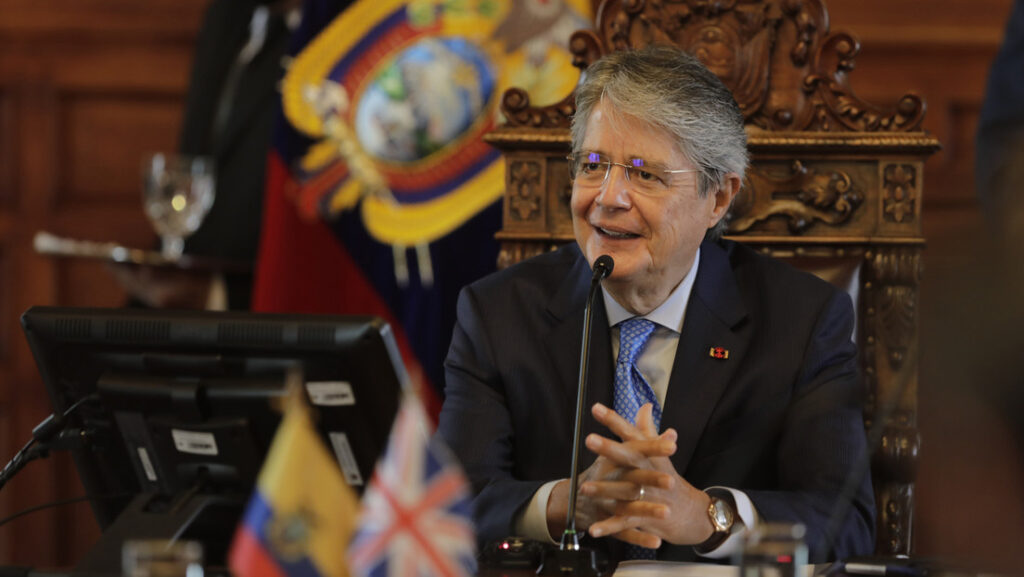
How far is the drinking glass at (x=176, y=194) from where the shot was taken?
3.18 metres

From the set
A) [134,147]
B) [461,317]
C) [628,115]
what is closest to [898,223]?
[628,115]

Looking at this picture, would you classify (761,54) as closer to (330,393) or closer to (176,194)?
(330,393)

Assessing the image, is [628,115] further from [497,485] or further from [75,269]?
[75,269]

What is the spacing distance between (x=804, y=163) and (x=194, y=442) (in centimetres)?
126

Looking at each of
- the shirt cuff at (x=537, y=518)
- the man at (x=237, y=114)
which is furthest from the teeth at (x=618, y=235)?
the man at (x=237, y=114)

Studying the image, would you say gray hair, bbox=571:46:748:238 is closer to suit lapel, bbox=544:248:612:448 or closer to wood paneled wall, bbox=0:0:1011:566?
suit lapel, bbox=544:248:612:448

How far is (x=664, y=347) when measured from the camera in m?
2.00

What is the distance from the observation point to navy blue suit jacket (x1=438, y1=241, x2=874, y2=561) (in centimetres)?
185

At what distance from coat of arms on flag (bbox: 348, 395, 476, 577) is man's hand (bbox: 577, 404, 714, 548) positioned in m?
0.49

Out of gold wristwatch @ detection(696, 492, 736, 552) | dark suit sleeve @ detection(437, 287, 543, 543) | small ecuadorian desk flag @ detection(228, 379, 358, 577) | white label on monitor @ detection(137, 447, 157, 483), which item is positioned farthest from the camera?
dark suit sleeve @ detection(437, 287, 543, 543)

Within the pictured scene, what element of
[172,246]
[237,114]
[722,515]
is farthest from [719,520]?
[237,114]

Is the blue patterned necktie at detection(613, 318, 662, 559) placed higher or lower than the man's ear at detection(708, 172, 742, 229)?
lower

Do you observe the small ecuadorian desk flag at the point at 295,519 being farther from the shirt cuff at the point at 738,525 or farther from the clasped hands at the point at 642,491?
the shirt cuff at the point at 738,525

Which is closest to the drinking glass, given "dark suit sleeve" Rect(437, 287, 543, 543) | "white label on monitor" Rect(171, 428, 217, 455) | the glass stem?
the glass stem
